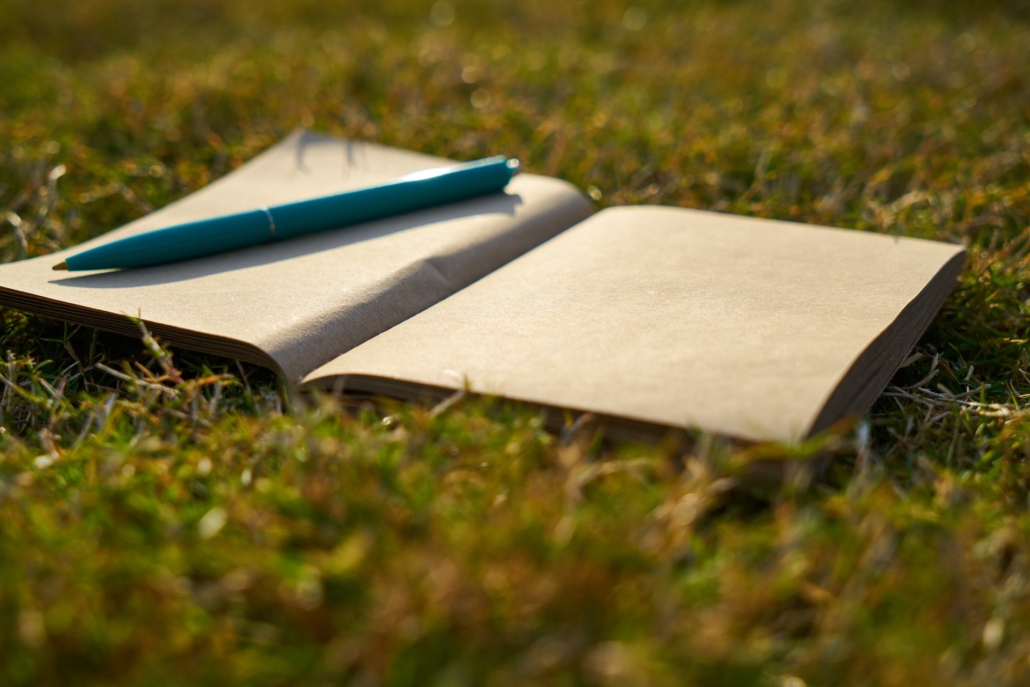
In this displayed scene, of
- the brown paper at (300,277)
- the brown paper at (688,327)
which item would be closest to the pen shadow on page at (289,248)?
the brown paper at (300,277)

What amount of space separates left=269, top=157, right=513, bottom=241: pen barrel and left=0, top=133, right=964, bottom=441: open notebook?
0.03m

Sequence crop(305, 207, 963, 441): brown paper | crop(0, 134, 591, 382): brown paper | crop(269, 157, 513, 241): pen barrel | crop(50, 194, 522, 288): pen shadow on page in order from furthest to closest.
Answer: crop(269, 157, 513, 241): pen barrel
crop(50, 194, 522, 288): pen shadow on page
crop(0, 134, 591, 382): brown paper
crop(305, 207, 963, 441): brown paper

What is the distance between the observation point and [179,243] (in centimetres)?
140

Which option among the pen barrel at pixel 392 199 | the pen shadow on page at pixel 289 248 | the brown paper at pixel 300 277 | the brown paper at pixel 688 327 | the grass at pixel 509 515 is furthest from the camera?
the pen barrel at pixel 392 199

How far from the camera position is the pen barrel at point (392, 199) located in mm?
1508

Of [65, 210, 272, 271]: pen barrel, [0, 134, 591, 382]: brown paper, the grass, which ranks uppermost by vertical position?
[65, 210, 272, 271]: pen barrel

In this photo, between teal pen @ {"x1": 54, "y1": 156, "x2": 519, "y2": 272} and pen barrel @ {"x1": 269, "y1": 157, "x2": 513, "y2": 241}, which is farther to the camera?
pen barrel @ {"x1": 269, "y1": 157, "x2": 513, "y2": 241}

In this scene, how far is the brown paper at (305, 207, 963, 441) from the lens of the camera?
975 millimetres

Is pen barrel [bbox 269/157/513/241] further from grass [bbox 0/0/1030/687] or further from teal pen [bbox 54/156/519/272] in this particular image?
grass [bbox 0/0/1030/687]

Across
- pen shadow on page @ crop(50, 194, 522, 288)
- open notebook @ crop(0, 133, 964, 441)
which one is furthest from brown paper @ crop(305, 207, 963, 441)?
pen shadow on page @ crop(50, 194, 522, 288)

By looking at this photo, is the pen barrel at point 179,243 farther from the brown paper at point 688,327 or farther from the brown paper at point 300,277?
the brown paper at point 688,327

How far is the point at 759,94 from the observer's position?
8.65 ft

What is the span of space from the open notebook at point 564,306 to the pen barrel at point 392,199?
0.03 m

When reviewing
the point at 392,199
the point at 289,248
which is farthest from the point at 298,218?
the point at 392,199
